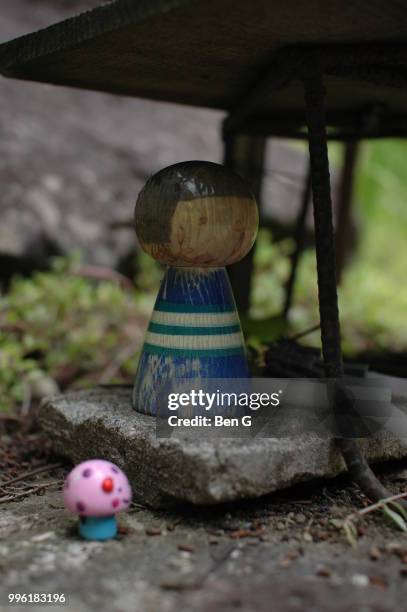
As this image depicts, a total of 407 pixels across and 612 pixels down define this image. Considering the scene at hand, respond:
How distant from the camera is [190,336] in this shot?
1.85 meters

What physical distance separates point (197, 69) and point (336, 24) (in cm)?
55

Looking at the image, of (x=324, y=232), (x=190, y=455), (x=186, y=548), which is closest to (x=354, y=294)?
(x=324, y=232)

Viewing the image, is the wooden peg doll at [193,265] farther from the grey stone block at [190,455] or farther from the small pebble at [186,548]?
the small pebble at [186,548]

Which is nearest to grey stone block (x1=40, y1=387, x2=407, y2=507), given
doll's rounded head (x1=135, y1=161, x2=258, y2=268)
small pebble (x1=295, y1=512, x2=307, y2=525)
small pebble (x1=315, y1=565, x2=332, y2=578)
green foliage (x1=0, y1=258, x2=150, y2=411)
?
small pebble (x1=295, y1=512, x2=307, y2=525)

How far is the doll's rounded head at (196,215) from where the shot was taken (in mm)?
1769

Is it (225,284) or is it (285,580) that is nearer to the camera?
(285,580)

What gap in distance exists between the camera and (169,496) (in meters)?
1.68

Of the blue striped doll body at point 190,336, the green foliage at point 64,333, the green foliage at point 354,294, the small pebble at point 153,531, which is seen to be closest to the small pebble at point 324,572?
the small pebble at point 153,531

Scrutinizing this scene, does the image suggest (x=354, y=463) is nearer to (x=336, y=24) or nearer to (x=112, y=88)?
(x=336, y=24)

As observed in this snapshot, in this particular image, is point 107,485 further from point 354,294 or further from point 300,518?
point 354,294

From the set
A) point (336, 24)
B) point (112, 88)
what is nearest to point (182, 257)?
point (336, 24)

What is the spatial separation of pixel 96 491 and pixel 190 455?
222 millimetres

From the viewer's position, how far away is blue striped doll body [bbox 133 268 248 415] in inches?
72.7

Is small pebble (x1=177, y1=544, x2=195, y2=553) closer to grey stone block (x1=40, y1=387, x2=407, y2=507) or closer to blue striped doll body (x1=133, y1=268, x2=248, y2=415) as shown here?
grey stone block (x1=40, y1=387, x2=407, y2=507)
